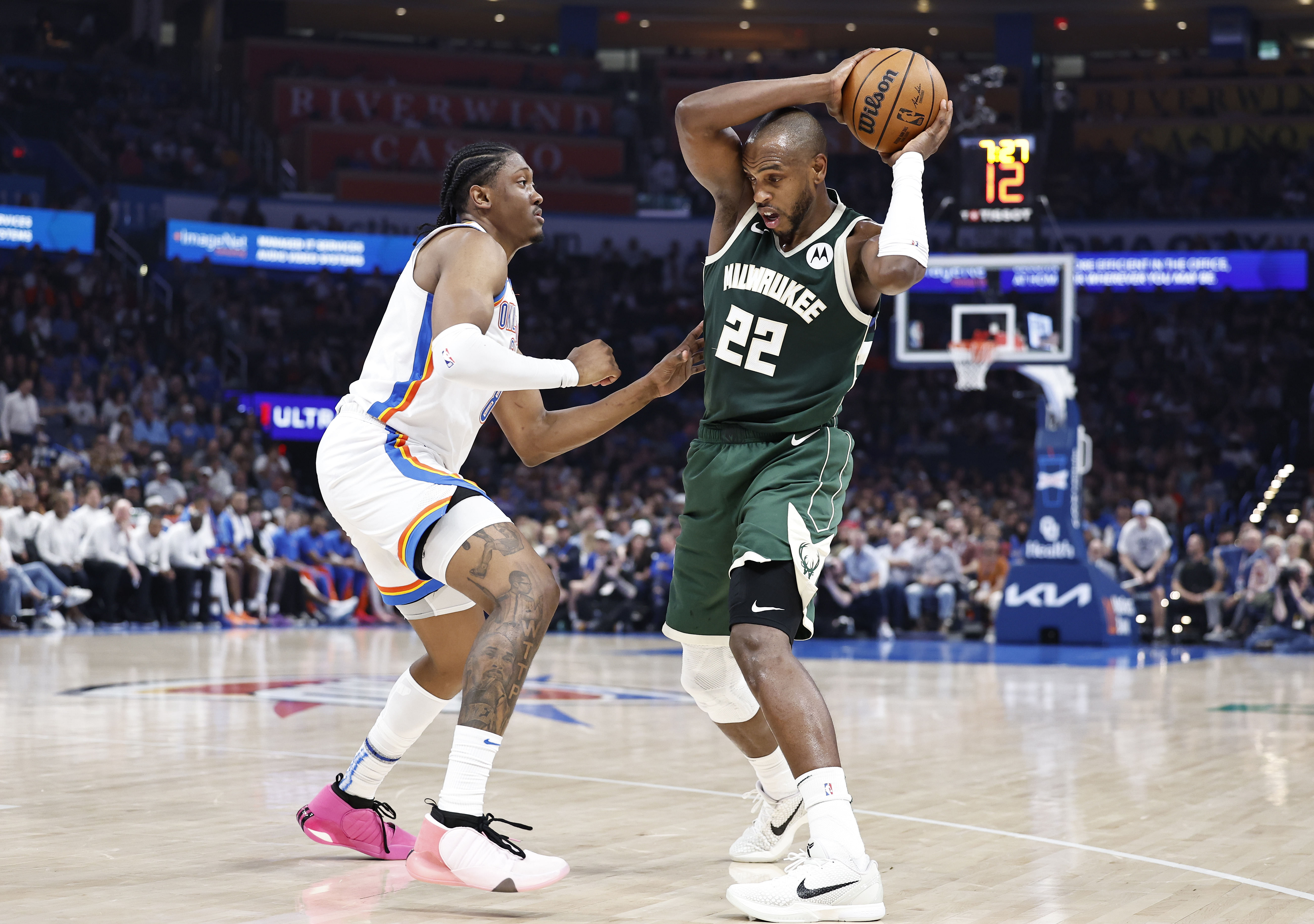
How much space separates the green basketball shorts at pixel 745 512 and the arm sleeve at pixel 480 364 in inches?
22.8

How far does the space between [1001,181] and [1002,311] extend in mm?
1407

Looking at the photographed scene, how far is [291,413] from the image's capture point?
23938 mm

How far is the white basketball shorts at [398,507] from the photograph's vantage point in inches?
158

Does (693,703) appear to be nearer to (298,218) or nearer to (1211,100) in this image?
(298,218)

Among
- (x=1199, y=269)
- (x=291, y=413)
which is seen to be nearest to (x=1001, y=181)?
(x=1199, y=269)

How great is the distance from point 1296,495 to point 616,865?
790 inches

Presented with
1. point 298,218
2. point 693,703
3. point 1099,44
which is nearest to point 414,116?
point 298,218

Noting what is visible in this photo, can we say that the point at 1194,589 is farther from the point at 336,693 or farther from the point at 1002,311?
the point at 336,693

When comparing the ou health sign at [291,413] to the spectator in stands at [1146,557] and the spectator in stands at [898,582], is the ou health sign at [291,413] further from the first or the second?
the spectator in stands at [1146,557]

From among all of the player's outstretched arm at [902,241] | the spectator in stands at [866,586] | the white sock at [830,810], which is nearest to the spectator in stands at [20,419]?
the spectator in stands at [866,586]

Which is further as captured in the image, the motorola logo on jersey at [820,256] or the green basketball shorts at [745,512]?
the motorola logo on jersey at [820,256]

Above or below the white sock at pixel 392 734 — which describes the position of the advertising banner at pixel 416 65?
above

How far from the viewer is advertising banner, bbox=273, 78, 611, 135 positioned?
2800cm

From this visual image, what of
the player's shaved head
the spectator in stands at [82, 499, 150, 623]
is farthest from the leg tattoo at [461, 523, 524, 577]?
the spectator in stands at [82, 499, 150, 623]
